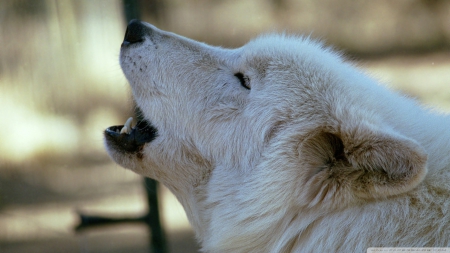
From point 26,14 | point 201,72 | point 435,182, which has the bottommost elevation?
point 435,182

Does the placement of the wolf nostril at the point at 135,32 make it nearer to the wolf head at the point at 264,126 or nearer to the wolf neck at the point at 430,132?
the wolf head at the point at 264,126

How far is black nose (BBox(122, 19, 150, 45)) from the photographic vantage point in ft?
8.86

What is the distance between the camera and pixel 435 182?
200 cm

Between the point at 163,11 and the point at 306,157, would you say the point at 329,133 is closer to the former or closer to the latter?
the point at 306,157

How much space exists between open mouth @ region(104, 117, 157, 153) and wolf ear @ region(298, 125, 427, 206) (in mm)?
859

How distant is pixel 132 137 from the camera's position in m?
2.65

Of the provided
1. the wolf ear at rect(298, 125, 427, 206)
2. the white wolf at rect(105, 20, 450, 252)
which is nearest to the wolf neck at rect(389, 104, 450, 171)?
the white wolf at rect(105, 20, 450, 252)

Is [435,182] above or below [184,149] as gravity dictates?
below

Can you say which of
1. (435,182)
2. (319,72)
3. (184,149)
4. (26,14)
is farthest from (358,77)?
(26,14)

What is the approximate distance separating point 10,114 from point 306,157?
3.03 m

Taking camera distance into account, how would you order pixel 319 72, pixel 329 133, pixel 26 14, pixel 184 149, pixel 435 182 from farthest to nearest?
1. pixel 26 14
2. pixel 184 149
3. pixel 319 72
4. pixel 329 133
5. pixel 435 182

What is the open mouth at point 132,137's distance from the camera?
8.60 feet

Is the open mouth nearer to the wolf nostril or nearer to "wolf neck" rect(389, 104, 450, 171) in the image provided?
the wolf nostril

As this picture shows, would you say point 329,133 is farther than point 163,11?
No
